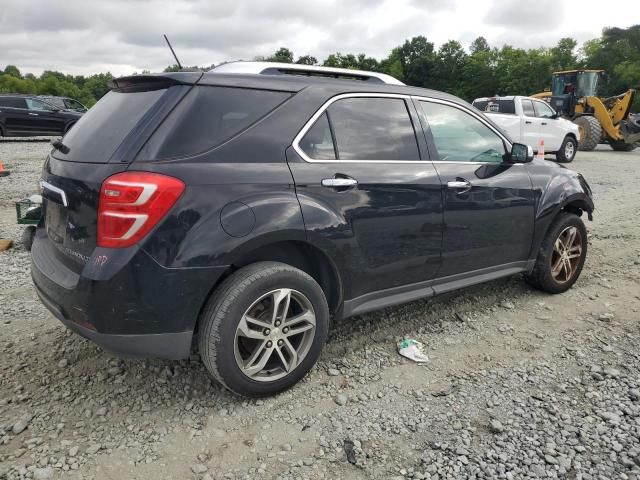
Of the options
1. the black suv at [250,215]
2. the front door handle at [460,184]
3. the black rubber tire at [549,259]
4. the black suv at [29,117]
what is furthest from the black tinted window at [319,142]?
the black suv at [29,117]

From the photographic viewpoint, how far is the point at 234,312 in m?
2.54

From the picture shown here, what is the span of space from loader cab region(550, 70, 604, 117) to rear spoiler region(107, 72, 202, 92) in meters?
19.4

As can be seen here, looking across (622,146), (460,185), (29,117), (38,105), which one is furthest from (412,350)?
(622,146)

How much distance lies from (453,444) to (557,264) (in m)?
2.46

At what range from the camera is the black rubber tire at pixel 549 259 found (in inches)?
166

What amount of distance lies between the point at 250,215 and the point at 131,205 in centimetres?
56

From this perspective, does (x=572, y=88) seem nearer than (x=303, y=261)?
No

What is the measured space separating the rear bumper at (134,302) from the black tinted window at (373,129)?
1120mm

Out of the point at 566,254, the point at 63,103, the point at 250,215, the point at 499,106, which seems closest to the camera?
the point at 250,215

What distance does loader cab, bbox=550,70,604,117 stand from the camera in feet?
62.4

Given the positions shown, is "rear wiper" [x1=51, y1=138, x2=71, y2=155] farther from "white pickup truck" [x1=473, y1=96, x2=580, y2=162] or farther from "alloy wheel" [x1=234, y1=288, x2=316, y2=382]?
"white pickup truck" [x1=473, y1=96, x2=580, y2=162]

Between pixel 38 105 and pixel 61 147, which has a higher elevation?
pixel 38 105

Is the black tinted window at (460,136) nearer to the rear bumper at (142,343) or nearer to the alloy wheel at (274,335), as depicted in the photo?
the alloy wheel at (274,335)

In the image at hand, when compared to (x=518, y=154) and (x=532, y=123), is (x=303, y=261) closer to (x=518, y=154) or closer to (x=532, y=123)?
(x=518, y=154)
